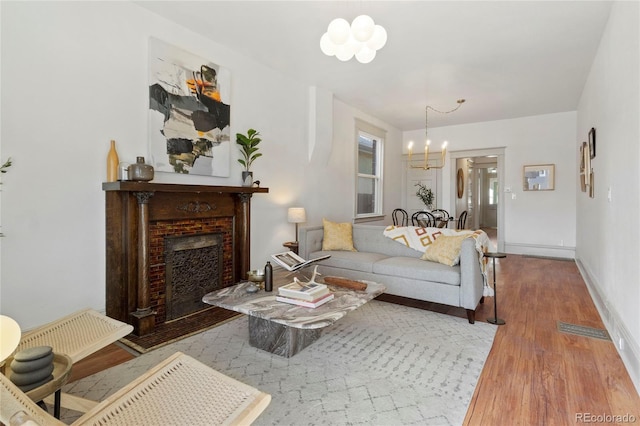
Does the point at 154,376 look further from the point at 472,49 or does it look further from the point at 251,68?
the point at 472,49

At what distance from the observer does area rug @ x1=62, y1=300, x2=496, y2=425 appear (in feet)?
5.86

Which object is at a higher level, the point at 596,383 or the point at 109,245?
the point at 109,245

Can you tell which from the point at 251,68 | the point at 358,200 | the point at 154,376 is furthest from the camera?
the point at 358,200

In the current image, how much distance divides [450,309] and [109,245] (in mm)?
3310

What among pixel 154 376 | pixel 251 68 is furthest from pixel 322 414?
pixel 251 68

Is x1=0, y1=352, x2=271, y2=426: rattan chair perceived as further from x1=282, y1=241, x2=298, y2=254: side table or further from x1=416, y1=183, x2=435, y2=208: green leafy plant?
x1=416, y1=183, x2=435, y2=208: green leafy plant

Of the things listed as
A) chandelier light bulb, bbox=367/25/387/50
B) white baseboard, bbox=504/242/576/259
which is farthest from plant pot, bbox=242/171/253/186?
white baseboard, bbox=504/242/576/259

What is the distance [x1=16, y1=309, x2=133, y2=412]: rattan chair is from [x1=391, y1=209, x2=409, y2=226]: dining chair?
614 centimetres

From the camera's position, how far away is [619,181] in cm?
255

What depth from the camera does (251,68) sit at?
13.5 ft

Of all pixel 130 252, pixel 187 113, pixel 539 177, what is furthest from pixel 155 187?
pixel 539 177

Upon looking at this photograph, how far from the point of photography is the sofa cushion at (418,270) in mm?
3236

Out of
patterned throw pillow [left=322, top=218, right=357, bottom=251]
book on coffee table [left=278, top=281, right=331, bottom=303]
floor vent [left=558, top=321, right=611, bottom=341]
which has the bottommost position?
floor vent [left=558, top=321, right=611, bottom=341]

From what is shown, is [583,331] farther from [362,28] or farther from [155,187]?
[155,187]
